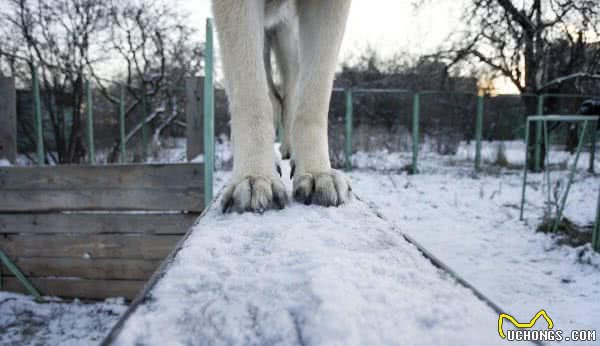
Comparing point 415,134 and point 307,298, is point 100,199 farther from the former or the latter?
point 415,134

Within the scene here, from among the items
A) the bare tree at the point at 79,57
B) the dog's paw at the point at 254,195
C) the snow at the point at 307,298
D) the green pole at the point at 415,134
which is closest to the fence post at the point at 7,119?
the bare tree at the point at 79,57

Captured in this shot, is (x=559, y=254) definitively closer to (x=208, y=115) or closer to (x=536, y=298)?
(x=536, y=298)

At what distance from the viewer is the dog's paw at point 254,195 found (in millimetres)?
1129

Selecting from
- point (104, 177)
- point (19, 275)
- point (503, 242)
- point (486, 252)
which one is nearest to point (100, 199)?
point (104, 177)

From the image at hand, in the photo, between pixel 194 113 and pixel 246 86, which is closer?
pixel 246 86

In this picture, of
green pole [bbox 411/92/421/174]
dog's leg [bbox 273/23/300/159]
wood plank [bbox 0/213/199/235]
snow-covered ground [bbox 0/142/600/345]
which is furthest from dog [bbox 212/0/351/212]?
green pole [bbox 411/92/421/174]

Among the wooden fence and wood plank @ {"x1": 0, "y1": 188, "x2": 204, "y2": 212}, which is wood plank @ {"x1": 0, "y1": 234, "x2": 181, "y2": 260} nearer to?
the wooden fence

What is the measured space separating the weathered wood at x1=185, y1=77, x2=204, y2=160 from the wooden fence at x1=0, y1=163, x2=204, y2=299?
1.70 meters

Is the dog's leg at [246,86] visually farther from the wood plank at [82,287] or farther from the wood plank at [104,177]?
the wood plank at [82,287]

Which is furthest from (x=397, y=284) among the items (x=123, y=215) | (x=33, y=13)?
(x=33, y=13)

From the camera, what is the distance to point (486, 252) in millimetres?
4039

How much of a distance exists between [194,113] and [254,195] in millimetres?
4129

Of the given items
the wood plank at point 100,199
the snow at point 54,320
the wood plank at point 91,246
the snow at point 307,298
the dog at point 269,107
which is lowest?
the snow at point 54,320

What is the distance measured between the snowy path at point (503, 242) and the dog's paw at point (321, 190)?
3.26 feet
